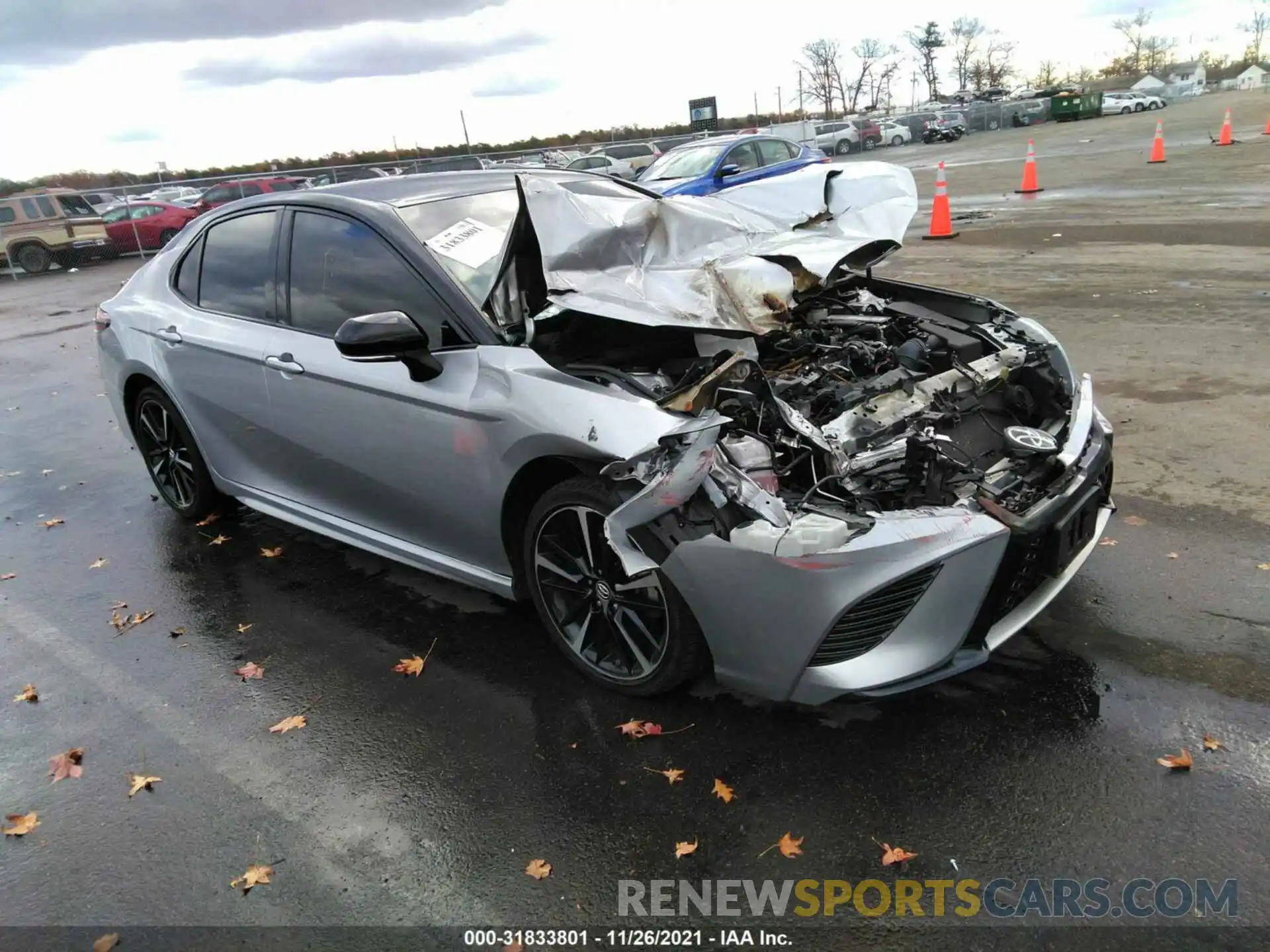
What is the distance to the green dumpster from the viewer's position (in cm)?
4416

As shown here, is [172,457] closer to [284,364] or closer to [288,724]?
[284,364]

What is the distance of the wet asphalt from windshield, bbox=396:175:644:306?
1.48 m

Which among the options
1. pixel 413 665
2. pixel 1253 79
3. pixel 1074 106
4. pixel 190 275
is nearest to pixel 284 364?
pixel 190 275

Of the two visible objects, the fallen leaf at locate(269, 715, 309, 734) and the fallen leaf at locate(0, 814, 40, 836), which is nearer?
the fallen leaf at locate(0, 814, 40, 836)

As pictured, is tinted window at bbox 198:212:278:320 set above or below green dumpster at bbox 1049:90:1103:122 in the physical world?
above

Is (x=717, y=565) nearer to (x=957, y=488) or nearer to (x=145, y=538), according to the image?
(x=957, y=488)

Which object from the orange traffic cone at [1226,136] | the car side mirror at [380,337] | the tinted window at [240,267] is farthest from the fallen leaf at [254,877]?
the orange traffic cone at [1226,136]

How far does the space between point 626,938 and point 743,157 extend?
14500mm

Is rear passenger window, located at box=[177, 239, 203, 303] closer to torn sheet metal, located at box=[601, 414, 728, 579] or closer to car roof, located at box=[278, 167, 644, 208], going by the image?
car roof, located at box=[278, 167, 644, 208]

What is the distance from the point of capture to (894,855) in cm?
247

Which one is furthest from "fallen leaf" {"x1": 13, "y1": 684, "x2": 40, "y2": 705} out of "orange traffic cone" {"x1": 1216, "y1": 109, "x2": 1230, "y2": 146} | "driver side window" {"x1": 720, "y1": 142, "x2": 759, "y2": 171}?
"orange traffic cone" {"x1": 1216, "y1": 109, "x2": 1230, "y2": 146}

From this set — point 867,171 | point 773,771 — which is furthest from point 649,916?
point 867,171

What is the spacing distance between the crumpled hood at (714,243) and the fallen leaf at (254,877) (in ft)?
6.73

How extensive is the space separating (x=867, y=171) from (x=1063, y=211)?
1136cm
